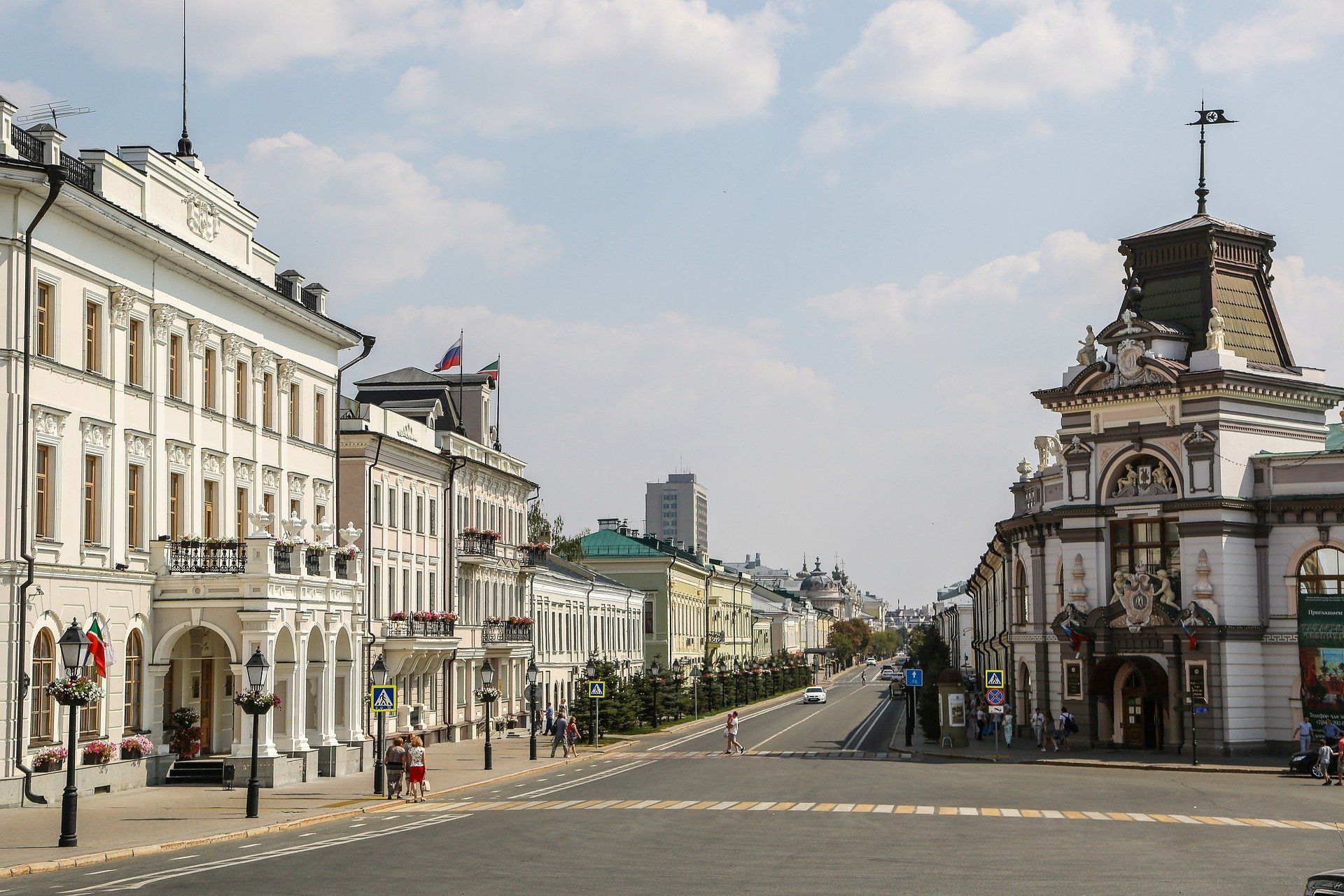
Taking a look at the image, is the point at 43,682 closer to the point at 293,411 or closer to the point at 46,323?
the point at 46,323

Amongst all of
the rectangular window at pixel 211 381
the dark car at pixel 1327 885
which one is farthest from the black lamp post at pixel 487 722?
the dark car at pixel 1327 885

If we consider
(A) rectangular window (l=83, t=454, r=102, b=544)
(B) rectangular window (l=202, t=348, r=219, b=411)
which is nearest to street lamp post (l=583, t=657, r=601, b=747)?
(B) rectangular window (l=202, t=348, r=219, b=411)

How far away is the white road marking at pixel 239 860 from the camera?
2177cm

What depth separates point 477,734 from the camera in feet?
236

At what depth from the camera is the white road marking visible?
2177 cm

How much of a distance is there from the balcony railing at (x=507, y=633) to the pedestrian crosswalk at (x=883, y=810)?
34178 millimetres

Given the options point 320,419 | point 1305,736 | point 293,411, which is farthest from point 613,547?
point 1305,736

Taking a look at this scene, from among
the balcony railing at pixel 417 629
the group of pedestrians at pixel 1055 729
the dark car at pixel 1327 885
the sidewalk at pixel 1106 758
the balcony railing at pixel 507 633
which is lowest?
the sidewalk at pixel 1106 758

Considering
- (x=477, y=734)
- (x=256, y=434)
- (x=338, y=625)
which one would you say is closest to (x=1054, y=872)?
(x=338, y=625)

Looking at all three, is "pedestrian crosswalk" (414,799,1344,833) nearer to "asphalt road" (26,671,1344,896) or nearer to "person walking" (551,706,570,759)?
"asphalt road" (26,671,1344,896)

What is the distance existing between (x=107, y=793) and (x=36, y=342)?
10.5 metres

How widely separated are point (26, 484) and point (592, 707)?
37.7 m

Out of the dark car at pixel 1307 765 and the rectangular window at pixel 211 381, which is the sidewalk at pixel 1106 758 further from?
the rectangular window at pixel 211 381

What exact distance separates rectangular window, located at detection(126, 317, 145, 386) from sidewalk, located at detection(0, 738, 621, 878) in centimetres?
1009
